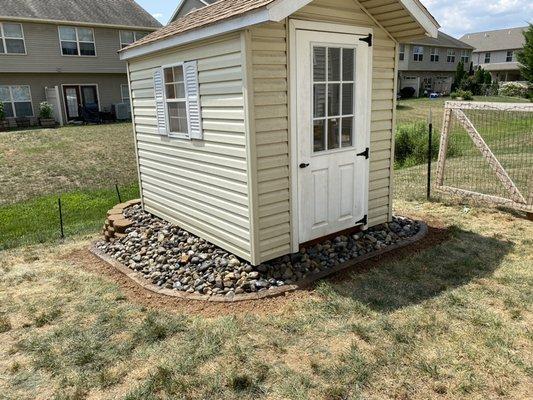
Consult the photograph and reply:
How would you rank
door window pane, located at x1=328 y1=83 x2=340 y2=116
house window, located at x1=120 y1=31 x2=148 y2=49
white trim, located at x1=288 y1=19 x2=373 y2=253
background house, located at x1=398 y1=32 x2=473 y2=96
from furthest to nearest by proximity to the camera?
background house, located at x1=398 y1=32 x2=473 y2=96
house window, located at x1=120 y1=31 x2=148 y2=49
door window pane, located at x1=328 y1=83 x2=340 y2=116
white trim, located at x1=288 y1=19 x2=373 y2=253

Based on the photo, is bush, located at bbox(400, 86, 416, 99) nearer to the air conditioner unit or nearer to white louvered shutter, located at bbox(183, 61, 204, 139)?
the air conditioner unit

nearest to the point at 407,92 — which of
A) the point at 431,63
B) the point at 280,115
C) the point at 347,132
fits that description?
the point at 431,63

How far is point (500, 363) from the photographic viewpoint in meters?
3.04

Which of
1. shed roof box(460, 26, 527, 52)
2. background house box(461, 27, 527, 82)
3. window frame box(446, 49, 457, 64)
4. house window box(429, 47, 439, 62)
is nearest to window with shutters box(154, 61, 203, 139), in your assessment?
house window box(429, 47, 439, 62)

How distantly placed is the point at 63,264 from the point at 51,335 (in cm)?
200

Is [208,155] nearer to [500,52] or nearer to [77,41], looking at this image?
[77,41]

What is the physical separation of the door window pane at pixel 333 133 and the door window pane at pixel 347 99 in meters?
0.18

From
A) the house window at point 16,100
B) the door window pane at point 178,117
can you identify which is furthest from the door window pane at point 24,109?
the door window pane at point 178,117

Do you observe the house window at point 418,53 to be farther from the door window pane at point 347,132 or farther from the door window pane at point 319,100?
the door window pane at point 319,100

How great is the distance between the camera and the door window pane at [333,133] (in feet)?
15.9

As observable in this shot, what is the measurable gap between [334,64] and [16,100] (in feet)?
68.8

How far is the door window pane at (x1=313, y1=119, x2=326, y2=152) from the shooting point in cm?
471

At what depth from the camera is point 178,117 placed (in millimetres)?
5461

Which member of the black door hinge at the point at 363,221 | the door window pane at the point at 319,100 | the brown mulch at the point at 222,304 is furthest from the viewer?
the black door hinge at the point at 363,221
